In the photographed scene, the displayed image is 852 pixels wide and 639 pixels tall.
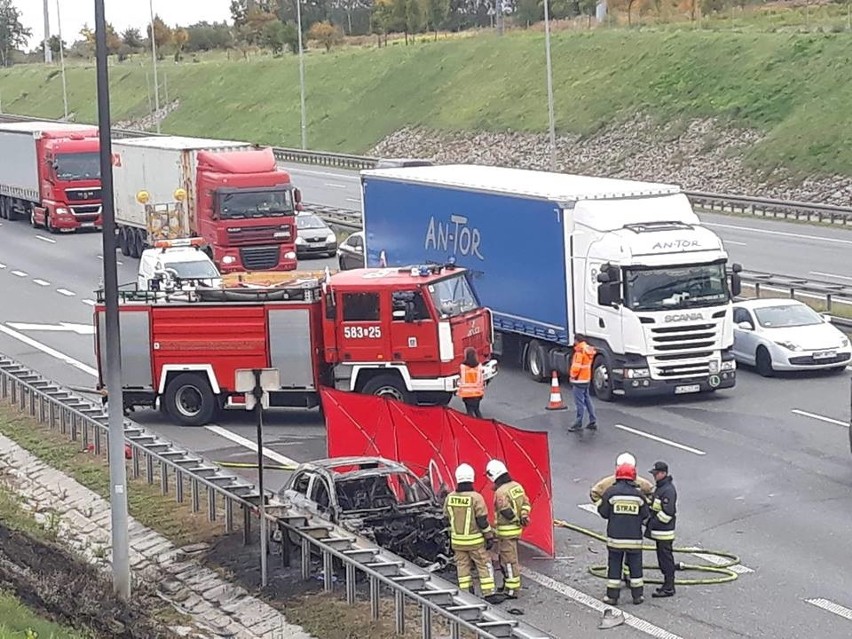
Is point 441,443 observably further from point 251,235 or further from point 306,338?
point 251,235

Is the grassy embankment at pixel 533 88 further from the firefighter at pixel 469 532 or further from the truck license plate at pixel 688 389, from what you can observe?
the firefighter at pixel 469 532

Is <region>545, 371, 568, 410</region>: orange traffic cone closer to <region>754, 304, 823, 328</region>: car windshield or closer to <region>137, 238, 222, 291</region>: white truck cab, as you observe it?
<region>754, 304, 823, 328</region>: car windshield

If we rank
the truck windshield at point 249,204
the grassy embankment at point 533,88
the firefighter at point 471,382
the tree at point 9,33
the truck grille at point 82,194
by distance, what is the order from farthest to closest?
the tree at point 9,33, the grassy embankment at point 533,88, the truck grille at point 82,194, the truck windshield at point 249,204, the firefighter at point 471,382

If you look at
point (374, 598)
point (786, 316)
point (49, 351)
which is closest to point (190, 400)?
point (49, 351)

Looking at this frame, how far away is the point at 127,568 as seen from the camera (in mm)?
16016

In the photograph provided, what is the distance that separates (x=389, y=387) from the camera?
2397 cm

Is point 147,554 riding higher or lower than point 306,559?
lower

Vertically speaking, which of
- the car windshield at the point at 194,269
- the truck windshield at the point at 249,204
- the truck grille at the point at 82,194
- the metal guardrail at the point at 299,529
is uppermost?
the truck grille at the point at 82,194

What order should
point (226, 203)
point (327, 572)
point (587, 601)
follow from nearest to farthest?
point (587, 601) < point (327, 572) < point (226, 203)

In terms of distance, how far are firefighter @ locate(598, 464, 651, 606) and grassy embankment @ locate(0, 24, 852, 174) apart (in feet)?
134

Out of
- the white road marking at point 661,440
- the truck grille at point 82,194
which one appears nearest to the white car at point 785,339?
the white road marking at point 661,440

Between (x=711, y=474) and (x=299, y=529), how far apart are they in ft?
22.3

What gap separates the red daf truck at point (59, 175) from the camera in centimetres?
5109

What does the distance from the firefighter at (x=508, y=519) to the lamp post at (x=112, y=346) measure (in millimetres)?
3798
